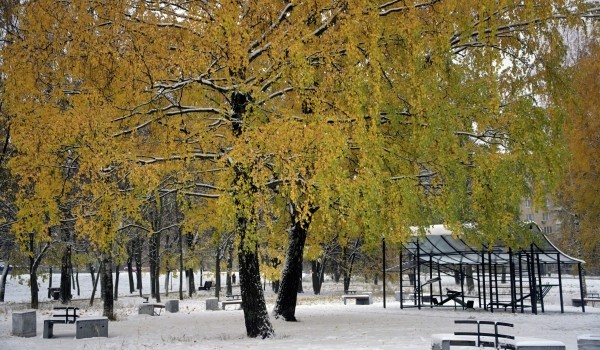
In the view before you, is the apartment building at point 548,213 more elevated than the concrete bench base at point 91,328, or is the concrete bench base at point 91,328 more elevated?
the apartment building at point 548,213

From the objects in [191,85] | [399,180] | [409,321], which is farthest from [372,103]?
[409,321]

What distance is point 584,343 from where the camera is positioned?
8.01 m

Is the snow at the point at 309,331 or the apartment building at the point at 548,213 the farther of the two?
the apartment building at the point at 548,213

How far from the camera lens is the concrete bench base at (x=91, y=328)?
13.0 m

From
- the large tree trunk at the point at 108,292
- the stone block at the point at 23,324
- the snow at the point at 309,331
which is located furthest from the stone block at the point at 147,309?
the stone block at the point at 23,324

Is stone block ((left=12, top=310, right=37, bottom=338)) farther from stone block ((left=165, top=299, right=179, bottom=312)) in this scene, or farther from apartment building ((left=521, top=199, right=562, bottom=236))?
apartment building ((left=521, top=199, right=562, bottom=236))

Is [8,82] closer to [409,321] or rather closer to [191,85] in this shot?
[191,85]

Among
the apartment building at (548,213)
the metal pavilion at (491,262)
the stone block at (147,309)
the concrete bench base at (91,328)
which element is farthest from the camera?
the stone block at (147,309)

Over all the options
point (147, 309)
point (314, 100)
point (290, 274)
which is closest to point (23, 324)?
point (147, 309)

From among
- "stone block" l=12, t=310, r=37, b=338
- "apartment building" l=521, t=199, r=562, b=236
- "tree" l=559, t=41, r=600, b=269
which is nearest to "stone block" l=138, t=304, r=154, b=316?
"stone block" l=12, t=310, r=37, b=338

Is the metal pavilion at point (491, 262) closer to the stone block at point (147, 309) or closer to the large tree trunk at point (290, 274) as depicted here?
the large tree trunk at point (290, 274)

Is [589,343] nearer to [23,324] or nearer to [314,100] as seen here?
[314,100]

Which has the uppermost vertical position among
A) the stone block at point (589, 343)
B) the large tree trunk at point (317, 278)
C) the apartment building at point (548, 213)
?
the apartment building at point (548, 213)

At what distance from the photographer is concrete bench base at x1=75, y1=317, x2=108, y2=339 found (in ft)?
42.7
